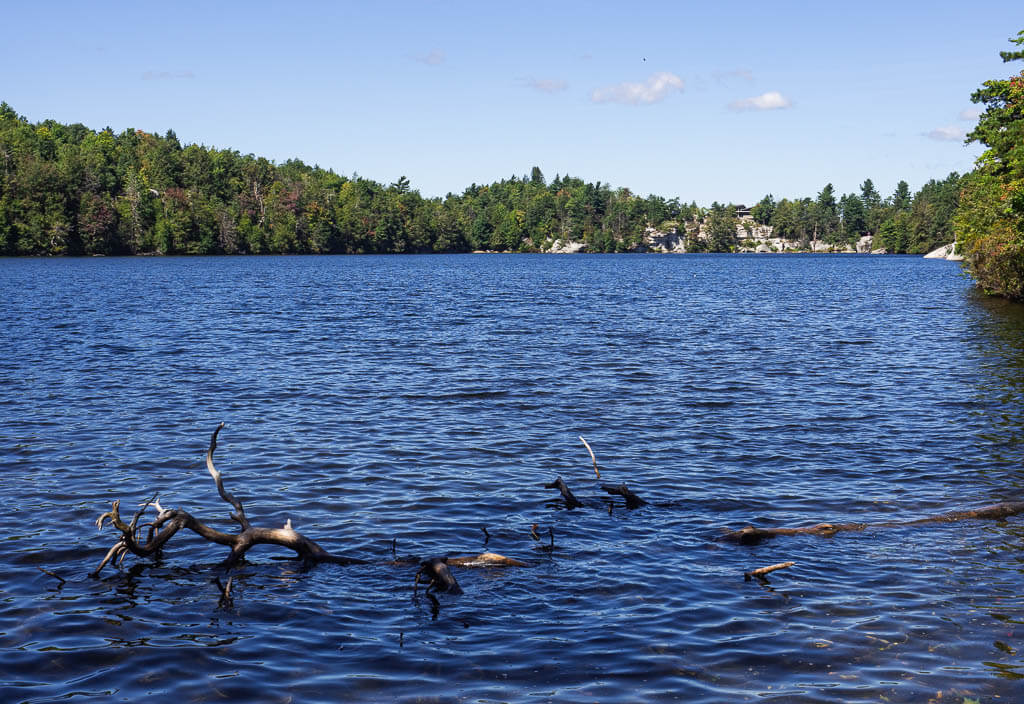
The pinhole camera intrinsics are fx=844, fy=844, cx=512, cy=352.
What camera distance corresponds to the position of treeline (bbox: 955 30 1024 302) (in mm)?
50000

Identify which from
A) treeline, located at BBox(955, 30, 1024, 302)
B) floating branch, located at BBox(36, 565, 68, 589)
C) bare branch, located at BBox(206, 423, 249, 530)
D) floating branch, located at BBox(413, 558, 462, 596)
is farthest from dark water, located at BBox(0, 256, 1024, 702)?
treeline, located at BBox(955, 30, 1024, 302)

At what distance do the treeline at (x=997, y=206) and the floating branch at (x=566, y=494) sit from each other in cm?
4044

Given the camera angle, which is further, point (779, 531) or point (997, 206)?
point (997, 206)

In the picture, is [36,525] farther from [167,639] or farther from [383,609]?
[383,609]

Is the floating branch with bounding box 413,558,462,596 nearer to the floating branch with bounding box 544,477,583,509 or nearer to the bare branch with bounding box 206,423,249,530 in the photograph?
the bare branch with bounding box 206,423,249,530

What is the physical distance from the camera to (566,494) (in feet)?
52.9

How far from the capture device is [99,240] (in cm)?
16625

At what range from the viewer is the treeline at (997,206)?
5000 centimetres

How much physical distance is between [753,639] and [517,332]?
37.8m

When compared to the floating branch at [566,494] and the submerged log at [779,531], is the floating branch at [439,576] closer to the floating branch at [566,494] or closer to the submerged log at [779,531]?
the floating branch at [566,494]

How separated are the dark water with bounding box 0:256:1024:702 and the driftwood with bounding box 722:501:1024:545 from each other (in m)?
0.19

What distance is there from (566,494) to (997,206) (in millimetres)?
51997

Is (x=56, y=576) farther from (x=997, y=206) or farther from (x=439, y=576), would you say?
(x=997, y=206)

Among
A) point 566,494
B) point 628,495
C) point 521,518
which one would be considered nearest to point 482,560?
point 521,518
